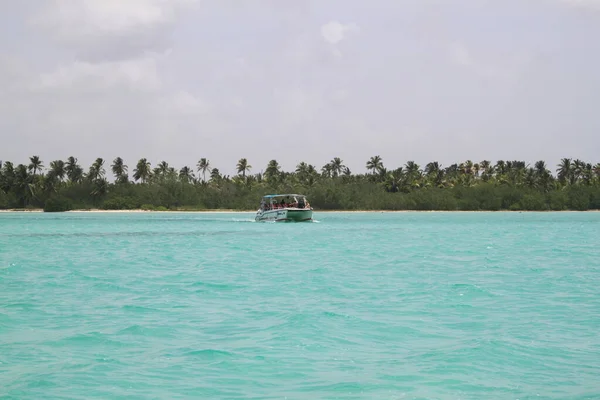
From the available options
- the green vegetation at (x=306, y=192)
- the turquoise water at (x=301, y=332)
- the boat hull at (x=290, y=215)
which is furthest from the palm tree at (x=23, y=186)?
the turquoise water at (x=301, y=332)

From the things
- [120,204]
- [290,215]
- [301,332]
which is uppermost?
[120,204]

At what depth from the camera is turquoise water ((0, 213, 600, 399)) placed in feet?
34.8

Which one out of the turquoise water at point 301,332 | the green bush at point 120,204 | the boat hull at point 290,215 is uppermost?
the green bush at point 120,204

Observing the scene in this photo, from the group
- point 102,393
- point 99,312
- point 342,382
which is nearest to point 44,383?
point 102,393

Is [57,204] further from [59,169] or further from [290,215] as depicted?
[290,215]

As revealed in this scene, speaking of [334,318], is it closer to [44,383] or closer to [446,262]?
[44,383]

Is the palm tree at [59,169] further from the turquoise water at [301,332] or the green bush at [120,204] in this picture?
the turquoise water at [301,332]

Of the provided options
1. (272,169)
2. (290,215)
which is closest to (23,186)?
(272,169)

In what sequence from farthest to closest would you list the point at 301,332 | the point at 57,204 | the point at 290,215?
the point at 57,204
the point at 290,215
the point at 301,332

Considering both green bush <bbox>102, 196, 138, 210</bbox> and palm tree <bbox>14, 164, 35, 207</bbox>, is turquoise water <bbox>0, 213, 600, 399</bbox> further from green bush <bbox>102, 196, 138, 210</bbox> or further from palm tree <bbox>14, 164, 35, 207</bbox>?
palm tree <bbox>14, 164, 35, 207</bbox>

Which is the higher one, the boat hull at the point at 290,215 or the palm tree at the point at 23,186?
the palm tree at the point at 23,186

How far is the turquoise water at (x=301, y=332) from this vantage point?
10.6 m

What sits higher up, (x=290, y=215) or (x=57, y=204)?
(x=57, y=204)

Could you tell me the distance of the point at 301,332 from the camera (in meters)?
14.5
